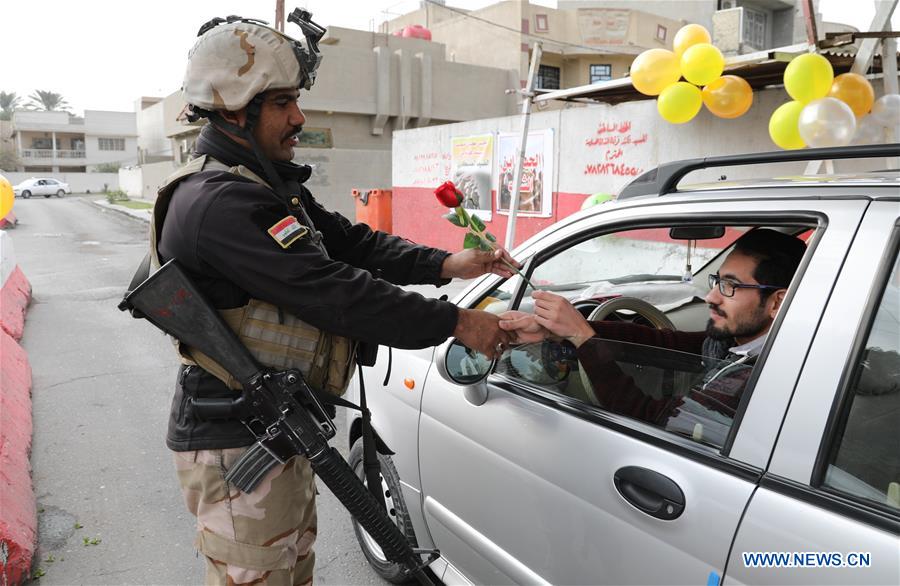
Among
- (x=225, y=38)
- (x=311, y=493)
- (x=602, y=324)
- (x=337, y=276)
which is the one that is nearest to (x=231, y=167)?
(x=225, y=38)

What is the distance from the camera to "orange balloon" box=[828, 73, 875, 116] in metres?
4.84

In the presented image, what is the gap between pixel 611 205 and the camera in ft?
6.32

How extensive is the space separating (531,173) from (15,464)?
24.0 feet

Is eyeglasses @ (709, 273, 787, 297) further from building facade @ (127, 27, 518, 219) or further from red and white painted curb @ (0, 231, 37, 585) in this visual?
building facade @ (127, 27, 518, 219)

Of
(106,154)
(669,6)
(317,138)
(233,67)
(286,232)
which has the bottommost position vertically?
(286,232)

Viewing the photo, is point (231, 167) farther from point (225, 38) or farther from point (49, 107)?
point (49, 107)

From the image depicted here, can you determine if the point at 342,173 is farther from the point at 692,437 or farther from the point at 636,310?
the point at 692,437

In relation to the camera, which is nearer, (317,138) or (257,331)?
(257,331)

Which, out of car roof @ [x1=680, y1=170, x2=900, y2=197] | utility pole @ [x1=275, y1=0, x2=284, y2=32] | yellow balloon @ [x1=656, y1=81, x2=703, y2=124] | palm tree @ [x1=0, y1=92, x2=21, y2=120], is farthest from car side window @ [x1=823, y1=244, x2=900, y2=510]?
palm tree @ [x1=0, y1=92, x2=21, y2=120]

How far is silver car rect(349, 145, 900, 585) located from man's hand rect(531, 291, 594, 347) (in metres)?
0.07

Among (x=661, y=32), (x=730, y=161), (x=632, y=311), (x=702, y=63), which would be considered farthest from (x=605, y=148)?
(x=661, y=32)

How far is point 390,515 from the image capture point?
2691 millimetres

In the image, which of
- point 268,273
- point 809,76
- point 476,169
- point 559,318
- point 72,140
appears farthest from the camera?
point 72,140

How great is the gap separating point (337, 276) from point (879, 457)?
1218 mm
